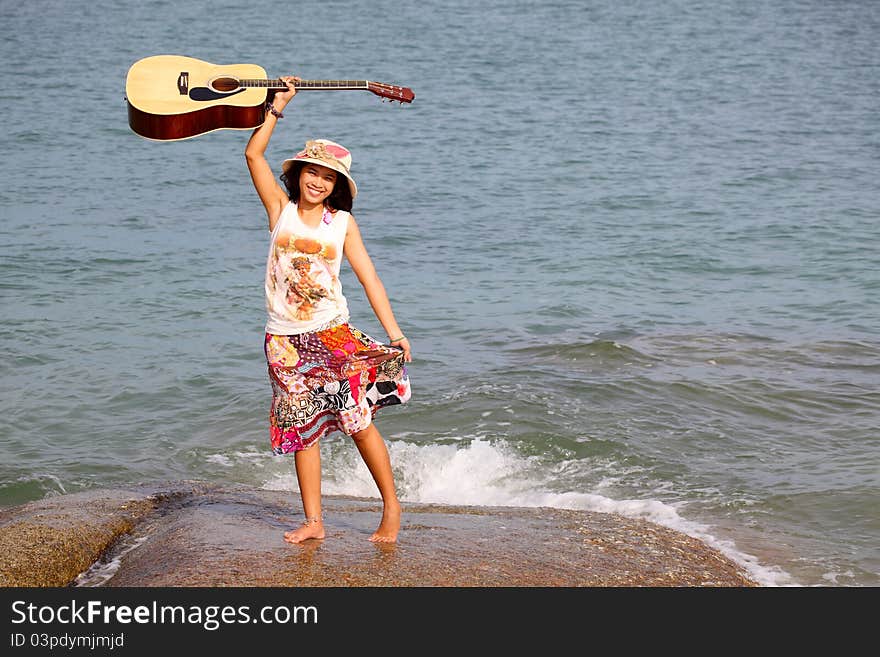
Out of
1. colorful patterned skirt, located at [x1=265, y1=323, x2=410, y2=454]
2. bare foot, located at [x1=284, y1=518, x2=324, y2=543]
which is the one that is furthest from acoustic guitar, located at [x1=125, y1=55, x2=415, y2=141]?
bare foot, located at [x1=284, y1=518, x2=324, y2=543]

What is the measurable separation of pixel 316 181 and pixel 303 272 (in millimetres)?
373

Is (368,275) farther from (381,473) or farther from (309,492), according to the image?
(309,492)

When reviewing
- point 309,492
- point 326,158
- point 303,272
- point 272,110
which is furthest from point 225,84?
point 309,492

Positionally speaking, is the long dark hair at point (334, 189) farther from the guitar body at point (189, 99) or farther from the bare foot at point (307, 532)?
the bare foot at point (307, 532)

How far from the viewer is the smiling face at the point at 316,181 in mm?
4789

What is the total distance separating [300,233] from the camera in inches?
190

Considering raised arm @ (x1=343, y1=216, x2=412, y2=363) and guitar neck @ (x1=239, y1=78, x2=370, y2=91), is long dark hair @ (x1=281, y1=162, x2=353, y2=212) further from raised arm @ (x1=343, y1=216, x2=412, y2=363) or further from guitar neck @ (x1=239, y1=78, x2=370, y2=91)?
guitar neck @ (x1=239, y1=78, x2=370, y2=91)

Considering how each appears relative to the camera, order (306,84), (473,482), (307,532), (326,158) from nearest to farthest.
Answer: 1. (326,158)
2. (306,84)
3. (307,532)
4. (473,482)

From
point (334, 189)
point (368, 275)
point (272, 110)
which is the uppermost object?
point (272, 110)

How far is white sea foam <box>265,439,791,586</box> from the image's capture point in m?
7.58

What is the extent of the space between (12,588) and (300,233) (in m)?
1.89

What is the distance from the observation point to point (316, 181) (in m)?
4.79

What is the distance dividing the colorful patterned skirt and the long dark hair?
20.0 inches

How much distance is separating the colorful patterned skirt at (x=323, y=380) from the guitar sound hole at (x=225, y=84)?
109 centimetres
